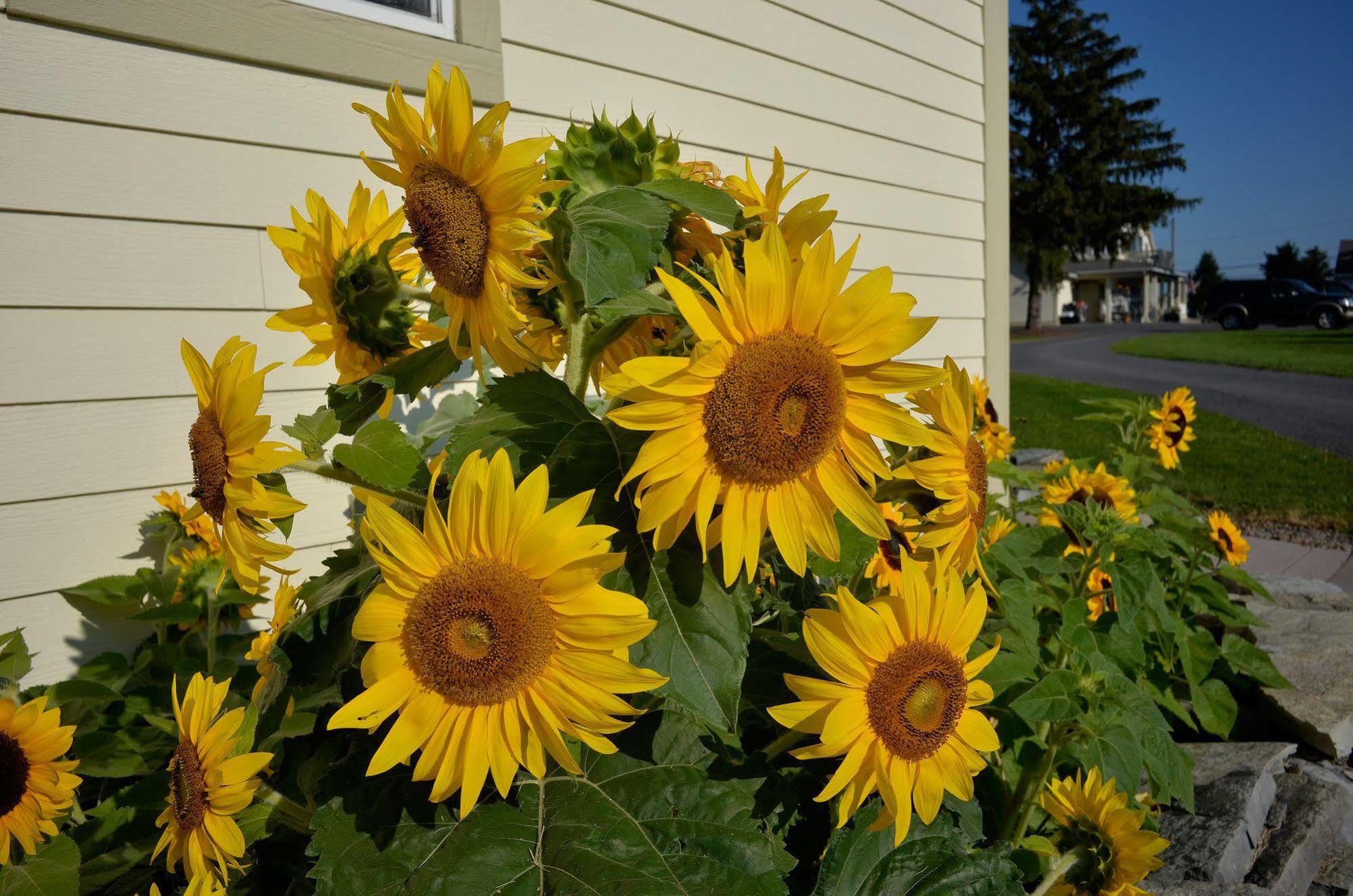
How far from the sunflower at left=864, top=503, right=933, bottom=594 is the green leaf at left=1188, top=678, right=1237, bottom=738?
5.88 feet

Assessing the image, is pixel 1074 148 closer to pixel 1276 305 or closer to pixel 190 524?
pixel 1276 305

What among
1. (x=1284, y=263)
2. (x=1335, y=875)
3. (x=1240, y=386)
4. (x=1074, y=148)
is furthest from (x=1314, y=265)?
(x=1335, y=875)

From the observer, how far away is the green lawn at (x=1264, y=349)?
61.6ft

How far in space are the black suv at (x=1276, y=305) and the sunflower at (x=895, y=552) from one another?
35930 millimetres

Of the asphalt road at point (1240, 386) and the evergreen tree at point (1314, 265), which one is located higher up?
the evergreen tree at point (1314, 265)

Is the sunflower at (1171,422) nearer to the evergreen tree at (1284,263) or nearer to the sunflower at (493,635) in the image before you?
the sunflower at (493,635)

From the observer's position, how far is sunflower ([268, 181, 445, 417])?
1050 millimetres

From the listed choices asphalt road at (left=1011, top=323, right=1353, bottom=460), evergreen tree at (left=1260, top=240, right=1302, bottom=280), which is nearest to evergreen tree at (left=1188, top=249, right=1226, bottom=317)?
evergreen tree at (left=1260, top=240, right=1302, bottom=280)

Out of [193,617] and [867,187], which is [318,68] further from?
[867,187]

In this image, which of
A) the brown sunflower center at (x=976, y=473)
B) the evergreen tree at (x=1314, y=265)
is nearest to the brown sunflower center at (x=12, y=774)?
the brown sunflower center at (x=976, y=473)

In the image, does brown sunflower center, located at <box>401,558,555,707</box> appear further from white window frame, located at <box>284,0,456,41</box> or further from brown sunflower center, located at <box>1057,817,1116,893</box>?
white window frame, located at <box>284,0,456,41</box>

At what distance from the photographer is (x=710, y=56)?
11.5 ft

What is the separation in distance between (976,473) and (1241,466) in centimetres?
1064

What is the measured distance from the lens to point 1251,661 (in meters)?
3.10
